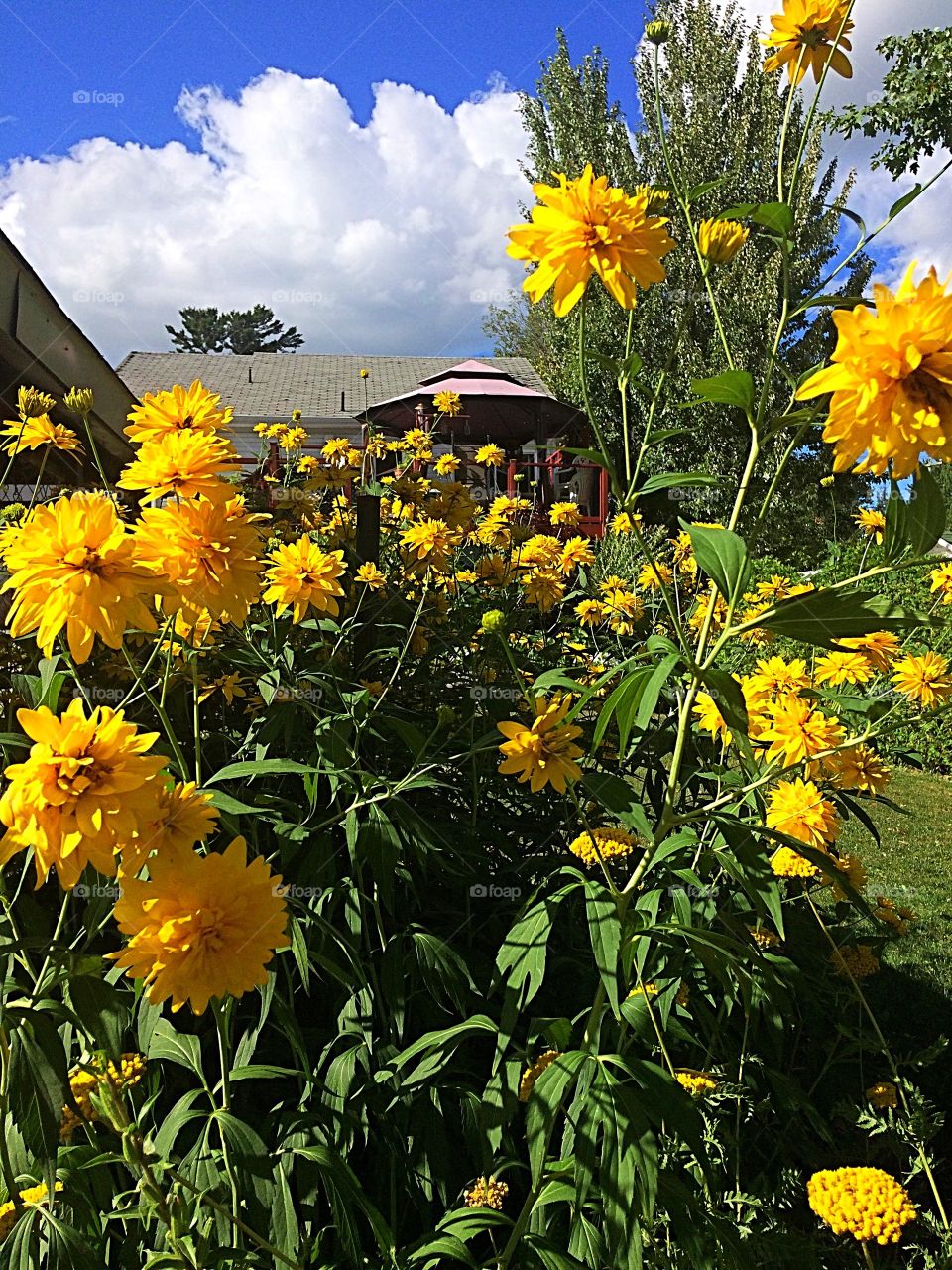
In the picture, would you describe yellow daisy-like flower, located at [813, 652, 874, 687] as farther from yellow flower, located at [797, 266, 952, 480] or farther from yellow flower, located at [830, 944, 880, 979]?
yellow flower, located at [797, 266, 952, 480]

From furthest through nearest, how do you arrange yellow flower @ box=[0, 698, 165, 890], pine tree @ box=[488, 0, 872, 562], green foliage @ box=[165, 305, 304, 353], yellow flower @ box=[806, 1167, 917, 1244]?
green foliage @ box=[165, 305, 304, 353], pine tree @ box=[488, 0, 872, 562], yellow flower @ box=[806, 1167, 917, 1244], yellow flower @ box=[0, 698, 165, 890]

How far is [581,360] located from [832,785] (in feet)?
3.76

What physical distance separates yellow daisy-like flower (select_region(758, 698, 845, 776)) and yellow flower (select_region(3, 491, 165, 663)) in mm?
1088

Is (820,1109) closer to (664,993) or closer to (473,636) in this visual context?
(664,993)

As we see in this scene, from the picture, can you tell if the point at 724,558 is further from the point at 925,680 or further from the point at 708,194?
the point at 708,194

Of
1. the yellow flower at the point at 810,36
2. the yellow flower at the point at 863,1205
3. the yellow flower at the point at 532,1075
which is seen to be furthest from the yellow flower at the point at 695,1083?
the yellow flower at the point at 810,36

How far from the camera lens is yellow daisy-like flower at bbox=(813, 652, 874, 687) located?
2043 millimetres

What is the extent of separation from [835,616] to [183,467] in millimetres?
873

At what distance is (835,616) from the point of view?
1044mm

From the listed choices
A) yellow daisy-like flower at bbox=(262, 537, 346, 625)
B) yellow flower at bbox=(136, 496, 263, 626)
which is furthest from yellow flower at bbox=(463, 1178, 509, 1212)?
yellow daisy-like flower at bbox=(262, 537, 346, 625)

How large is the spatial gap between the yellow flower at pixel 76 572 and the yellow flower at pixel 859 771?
133cm

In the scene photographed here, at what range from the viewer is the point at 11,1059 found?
1.05 meters

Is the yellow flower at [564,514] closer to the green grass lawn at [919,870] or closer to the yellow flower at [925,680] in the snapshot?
the yellow flower at [925,680]

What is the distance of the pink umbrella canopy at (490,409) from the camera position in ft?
36.6
